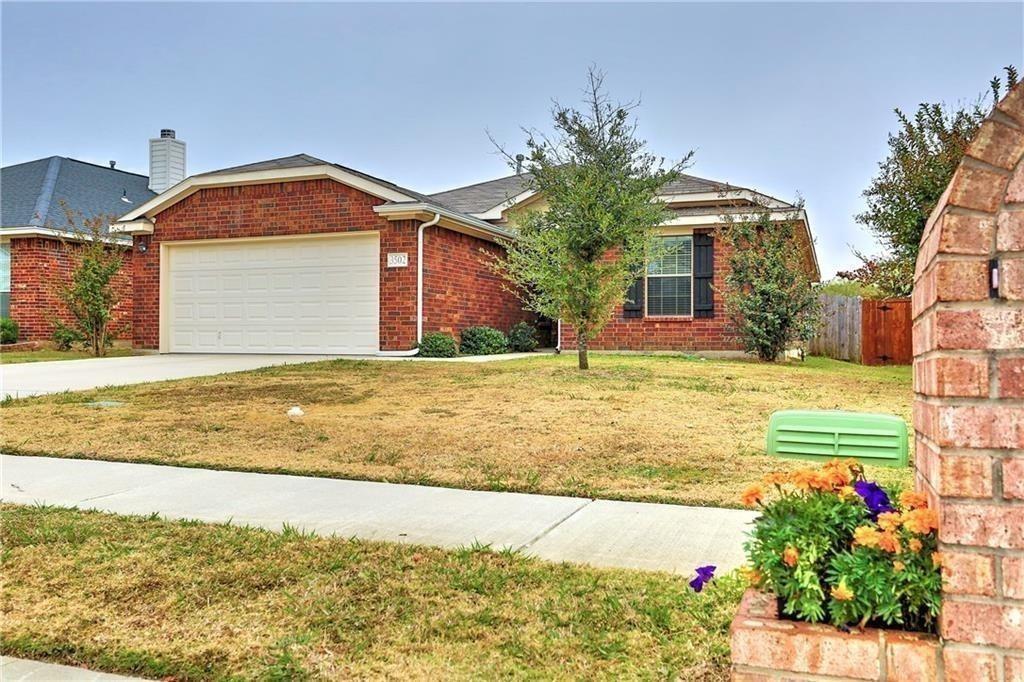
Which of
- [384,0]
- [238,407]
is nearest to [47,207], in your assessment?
[384,0]

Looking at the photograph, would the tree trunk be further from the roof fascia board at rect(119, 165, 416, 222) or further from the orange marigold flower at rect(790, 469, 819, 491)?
the orange marigold flower at rect(790, 469, 819, 491)

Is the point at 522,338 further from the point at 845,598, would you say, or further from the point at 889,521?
the point at 845,598

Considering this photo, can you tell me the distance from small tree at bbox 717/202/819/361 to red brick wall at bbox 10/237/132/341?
1496 centimetres

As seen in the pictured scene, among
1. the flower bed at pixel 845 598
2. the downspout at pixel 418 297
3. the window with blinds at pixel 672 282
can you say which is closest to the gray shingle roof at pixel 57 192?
the downspout at pixel 418 297

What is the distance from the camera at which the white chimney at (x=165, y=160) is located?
2561 centimetres

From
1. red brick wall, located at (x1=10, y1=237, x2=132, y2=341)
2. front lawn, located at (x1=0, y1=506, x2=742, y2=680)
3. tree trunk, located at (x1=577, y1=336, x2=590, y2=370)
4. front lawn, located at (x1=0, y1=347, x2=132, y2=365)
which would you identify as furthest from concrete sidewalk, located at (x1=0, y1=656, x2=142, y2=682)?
red brick wall, located at (x1=10, y1=237, x2=132, y2=341)

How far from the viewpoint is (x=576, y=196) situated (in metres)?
12.2

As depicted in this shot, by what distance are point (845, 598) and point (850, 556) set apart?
0.15 m

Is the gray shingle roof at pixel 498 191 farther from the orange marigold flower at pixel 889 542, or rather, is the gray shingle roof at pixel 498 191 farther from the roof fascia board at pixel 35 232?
the orange marigold flower at pixel 889 542

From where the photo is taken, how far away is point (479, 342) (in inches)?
671

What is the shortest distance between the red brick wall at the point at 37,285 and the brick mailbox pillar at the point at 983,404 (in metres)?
21.0

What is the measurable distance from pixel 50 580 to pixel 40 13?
1330cm

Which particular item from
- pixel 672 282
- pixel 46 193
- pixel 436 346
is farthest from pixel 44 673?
pixel 46 193

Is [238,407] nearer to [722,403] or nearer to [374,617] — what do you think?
[722,403]
